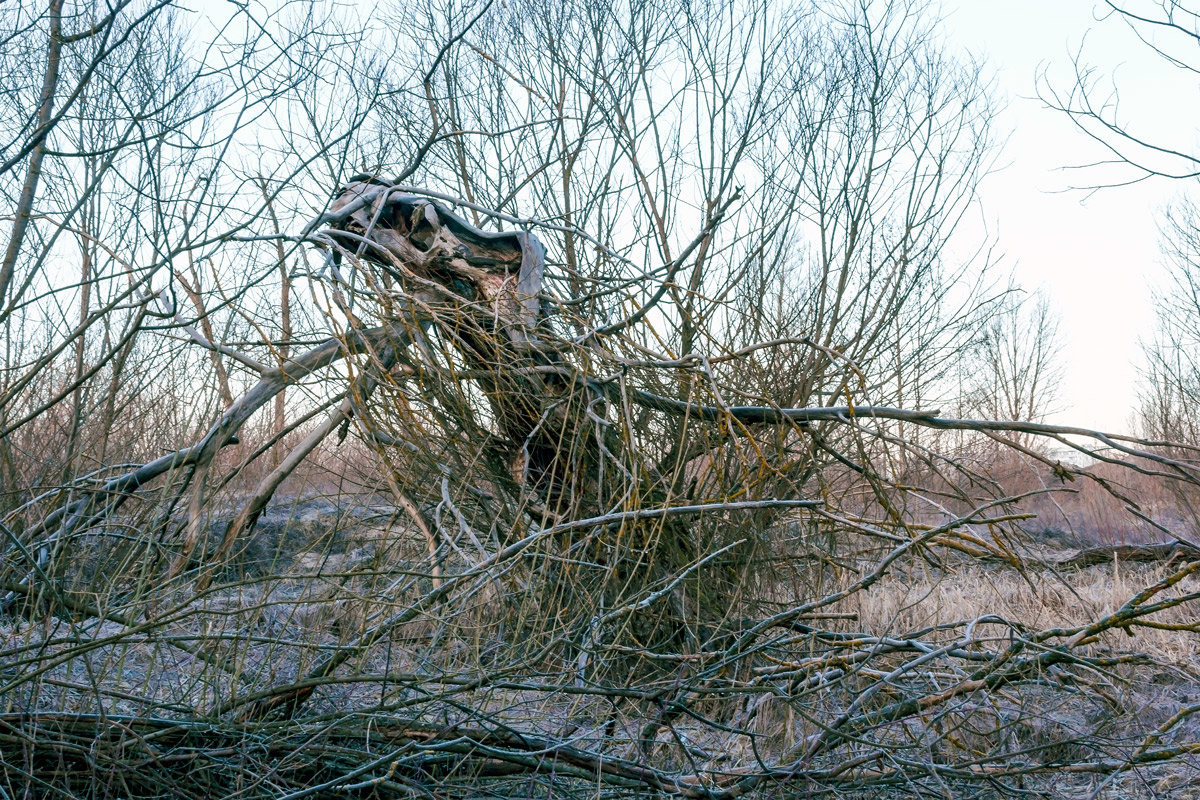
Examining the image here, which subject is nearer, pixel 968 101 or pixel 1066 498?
pixel 968 101

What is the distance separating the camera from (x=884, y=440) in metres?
3.60

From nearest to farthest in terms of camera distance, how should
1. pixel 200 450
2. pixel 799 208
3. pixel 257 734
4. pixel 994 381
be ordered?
pixel 257 734, pixel 200 450, pixel 799 208, pixel 994 381

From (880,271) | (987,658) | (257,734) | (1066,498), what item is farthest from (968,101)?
(1066,498)

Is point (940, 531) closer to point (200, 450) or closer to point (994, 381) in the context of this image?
point (200, 450)

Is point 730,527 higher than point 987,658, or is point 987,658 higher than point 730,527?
point 730,527

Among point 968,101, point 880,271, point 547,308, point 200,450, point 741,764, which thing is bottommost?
point 741,764

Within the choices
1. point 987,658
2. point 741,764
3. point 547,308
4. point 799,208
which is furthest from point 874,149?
point 741,764

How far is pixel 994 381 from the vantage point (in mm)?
26609

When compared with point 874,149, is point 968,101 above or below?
above

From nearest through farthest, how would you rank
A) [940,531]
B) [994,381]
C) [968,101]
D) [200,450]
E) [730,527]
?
[940,531] < [200,450] < [730,527] < [968,101] < [994,381]

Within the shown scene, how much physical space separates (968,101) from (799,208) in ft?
7.09

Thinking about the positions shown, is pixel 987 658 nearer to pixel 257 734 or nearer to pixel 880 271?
pixel 257 734

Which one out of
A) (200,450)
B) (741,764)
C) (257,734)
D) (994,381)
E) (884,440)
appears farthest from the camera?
(994,381)

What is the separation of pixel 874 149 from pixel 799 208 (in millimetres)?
902
